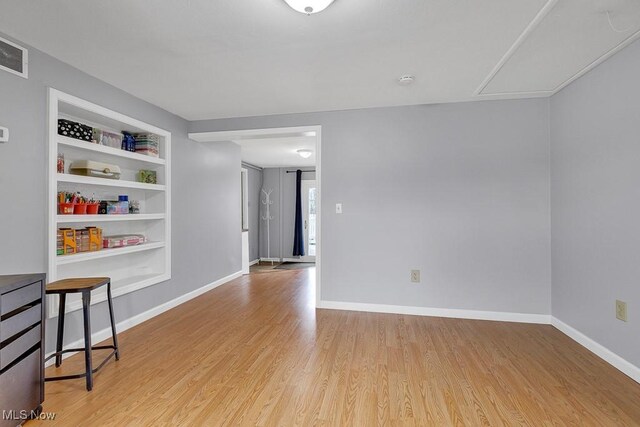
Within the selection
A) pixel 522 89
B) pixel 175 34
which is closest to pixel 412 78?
pixel 522 89

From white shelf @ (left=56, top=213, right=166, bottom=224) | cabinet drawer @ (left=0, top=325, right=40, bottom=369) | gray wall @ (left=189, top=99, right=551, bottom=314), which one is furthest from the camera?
gray wall @ (left=189, top=99, right=551, bottom=314)

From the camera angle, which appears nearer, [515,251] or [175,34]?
[175,34]

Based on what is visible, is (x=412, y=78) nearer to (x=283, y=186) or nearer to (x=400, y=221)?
(x=400, y=221)

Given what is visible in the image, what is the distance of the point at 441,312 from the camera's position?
3320 mm

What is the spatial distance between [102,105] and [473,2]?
3.02 m

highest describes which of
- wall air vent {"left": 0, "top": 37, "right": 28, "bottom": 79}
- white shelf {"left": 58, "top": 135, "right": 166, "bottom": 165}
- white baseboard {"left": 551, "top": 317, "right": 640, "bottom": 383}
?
wall air vent {"left": 0, "top": 37, "right": 28, "bottom": 79}

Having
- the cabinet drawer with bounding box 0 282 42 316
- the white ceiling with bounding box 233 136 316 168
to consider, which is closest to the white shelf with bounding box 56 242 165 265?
the cabinet drawer with bounding box 0 282 42 316

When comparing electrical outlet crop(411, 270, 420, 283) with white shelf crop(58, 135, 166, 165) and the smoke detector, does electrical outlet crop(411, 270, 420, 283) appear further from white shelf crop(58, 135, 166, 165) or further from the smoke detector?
white shelf crop(58, 135, 166, 165)

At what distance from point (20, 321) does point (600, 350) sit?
391 cm

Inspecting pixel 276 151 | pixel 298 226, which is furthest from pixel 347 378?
pixel 298 226

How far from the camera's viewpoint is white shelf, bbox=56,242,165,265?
2.42 meters

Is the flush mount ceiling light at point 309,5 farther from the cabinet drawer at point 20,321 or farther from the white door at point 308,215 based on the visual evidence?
the white door at point 308,215

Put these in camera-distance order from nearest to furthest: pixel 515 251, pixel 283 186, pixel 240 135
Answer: pixel 515 251
pixel 240 135
pixel 283 186

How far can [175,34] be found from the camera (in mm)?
2006
